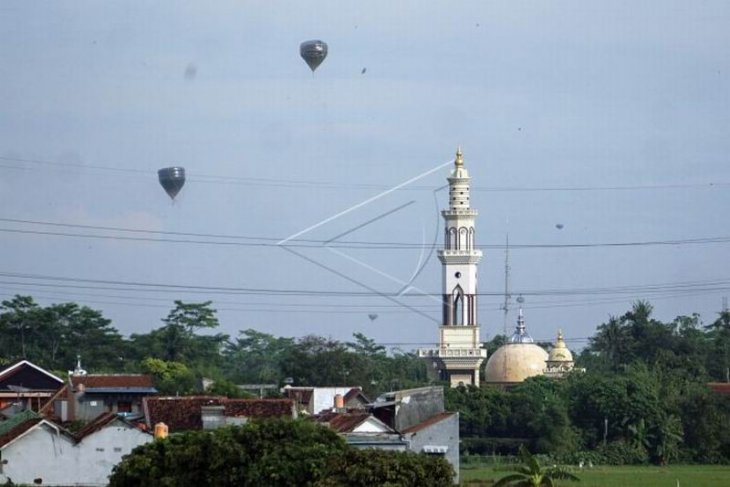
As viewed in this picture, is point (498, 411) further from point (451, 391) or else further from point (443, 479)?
point (443, 479)

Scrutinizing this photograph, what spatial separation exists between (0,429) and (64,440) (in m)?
5.28

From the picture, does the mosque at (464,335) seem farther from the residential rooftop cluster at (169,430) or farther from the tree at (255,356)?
the residential rooftop cluster at (169,430)

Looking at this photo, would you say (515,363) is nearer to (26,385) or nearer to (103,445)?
(26,385)

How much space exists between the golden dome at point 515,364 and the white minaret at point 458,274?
48.2 inches

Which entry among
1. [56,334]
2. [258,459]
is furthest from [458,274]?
[258,459]

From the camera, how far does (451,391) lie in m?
95.7

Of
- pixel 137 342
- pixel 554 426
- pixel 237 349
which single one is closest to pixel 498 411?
pixel 554 426

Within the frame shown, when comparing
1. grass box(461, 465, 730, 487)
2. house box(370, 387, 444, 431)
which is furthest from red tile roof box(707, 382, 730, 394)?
house box(370, 387, 444, 431)

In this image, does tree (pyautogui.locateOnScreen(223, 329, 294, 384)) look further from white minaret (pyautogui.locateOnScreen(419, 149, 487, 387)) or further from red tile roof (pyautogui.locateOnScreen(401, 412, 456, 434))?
red tile roof (pyautogui.locateOnScreen(401, 412, 456, 434))

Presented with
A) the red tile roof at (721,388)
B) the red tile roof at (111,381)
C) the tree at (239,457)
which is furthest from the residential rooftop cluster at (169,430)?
the red tile roof at (721,388)

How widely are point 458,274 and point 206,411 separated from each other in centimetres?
6203

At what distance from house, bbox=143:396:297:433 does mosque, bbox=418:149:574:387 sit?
55798 millimetres

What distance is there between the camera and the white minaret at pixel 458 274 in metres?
118

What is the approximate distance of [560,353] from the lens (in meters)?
116
